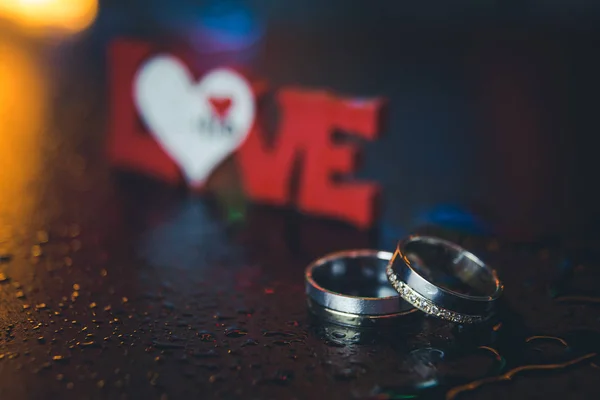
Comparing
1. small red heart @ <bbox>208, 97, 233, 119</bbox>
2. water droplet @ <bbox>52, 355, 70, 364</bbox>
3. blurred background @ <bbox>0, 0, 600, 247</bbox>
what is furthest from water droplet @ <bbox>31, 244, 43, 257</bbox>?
small red heart @ <bbox>208, 97, 233, 119</bbox>

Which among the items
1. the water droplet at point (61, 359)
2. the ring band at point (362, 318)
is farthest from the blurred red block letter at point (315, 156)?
the water droplet at point (61, 359)

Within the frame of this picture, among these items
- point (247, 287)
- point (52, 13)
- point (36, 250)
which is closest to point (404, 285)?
point (247, 287)

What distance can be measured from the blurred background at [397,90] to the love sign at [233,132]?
7 cm

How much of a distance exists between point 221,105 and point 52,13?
3151 mm

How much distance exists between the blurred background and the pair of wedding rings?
231mm

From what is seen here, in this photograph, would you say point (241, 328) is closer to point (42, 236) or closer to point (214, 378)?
point (214, 378)

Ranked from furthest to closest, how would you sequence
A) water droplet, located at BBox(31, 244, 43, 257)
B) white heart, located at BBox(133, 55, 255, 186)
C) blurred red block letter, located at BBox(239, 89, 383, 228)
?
1. white heart, located at BBox(133, 55, 255, 186)
2. blurred red block letter, located at BBox(239, 89, 383, 228)
3. water droplet, located at BBox(31, 244, 43, 257)

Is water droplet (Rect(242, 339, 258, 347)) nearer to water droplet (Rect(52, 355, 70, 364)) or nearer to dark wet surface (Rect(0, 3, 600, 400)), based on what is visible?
dark wet surface (Rect(0, 3, 600, 400))

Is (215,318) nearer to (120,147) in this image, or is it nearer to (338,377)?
(338,377)

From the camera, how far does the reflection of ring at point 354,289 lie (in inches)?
34.8

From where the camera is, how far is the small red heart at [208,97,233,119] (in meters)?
1.48

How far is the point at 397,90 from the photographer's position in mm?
2391

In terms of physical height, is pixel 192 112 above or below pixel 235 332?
above

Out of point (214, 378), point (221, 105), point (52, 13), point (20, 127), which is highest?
point (52, 13)
